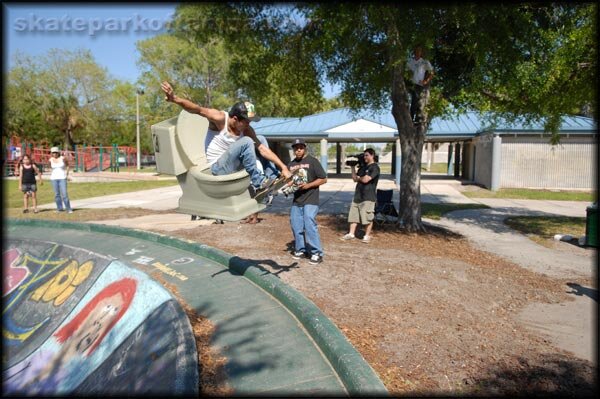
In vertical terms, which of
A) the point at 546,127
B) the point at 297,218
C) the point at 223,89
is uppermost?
the point at 223,89

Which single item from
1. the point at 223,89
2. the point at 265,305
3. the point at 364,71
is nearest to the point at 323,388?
the point at 265,305

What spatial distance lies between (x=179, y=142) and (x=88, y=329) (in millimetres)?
2701

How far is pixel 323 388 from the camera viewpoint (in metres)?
3.28

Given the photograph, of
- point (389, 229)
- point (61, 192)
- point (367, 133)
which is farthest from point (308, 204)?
point (367, 133)

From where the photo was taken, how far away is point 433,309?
16.9ft

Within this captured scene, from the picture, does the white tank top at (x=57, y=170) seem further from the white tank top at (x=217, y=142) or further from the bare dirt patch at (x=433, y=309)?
the white tank top at (x=217, y=142)

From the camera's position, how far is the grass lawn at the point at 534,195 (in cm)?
2062

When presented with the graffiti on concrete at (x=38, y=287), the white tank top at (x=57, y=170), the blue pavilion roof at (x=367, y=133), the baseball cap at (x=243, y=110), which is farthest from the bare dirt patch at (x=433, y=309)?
the blue pavilion roof at (x=367, y=133)

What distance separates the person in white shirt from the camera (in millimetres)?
8672

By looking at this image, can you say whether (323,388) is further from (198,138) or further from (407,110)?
(407,110)

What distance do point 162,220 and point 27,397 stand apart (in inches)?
316

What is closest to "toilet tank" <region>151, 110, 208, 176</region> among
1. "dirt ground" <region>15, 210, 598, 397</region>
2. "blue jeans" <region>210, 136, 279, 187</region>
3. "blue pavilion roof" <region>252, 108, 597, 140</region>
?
"blue jeans" <region>210, 136, 279, 187</region>

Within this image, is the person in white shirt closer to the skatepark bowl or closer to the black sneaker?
the black sneaker

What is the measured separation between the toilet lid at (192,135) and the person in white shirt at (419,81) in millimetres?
5434
